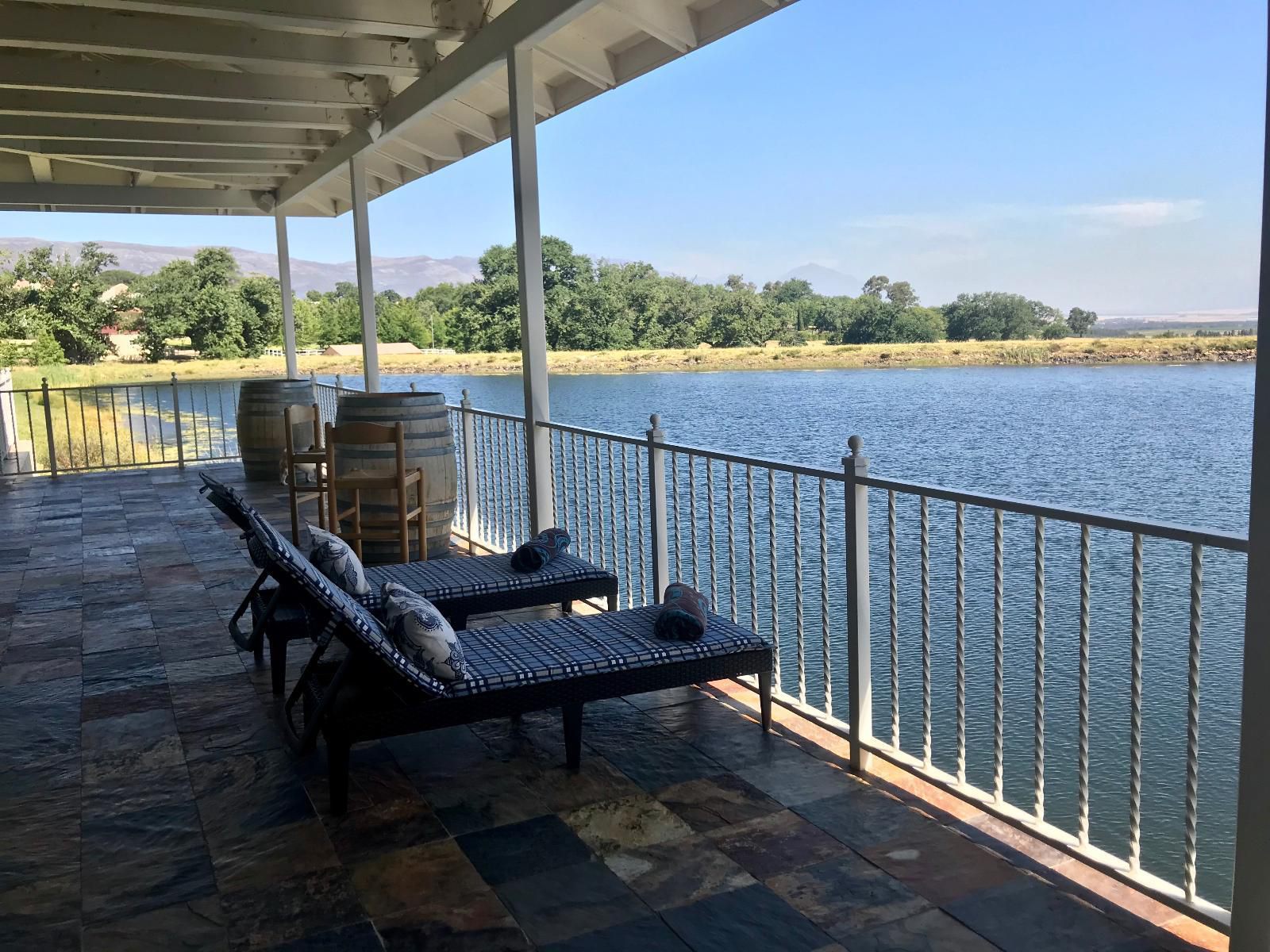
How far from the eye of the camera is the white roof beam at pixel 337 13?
451cm

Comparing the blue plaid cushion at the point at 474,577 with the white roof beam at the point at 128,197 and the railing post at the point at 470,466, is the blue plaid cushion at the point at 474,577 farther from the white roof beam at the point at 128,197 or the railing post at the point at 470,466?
the white roof beam at the point at 128,197

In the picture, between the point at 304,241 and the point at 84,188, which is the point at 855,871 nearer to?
the point at 84,188

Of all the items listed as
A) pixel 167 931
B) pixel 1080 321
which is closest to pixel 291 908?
pixel 167 931

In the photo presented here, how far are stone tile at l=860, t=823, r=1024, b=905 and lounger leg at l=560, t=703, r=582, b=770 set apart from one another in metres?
0.88

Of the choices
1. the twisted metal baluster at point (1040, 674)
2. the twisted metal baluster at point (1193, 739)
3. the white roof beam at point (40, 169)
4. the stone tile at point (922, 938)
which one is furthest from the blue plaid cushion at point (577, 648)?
the white roof beam at point (40, 169)

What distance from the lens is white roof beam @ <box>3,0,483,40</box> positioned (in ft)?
14.8

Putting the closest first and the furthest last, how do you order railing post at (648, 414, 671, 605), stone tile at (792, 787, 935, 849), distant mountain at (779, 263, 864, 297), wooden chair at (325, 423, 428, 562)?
stone tile at (792, 787, 935, 849), railing post at (648, 414, 671, 605), wooden chair at (325, 423, 428, 562), distant mountain at (779, 263, 864, 297)

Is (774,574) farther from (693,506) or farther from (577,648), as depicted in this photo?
(577,648)

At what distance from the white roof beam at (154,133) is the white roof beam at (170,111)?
4.3 inches

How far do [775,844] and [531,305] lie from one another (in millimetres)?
3505

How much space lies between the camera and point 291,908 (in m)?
2.20

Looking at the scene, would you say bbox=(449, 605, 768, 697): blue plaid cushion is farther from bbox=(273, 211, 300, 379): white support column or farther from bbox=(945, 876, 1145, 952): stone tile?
bbox=(273, 211, 300, 379): white support column

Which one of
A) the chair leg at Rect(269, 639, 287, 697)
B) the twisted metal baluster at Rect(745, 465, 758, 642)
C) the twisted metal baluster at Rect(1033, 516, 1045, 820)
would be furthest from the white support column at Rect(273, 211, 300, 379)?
the twisted metal baluster at Rect(1033, 516, 1045, 820)

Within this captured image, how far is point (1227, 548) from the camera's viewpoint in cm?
188
